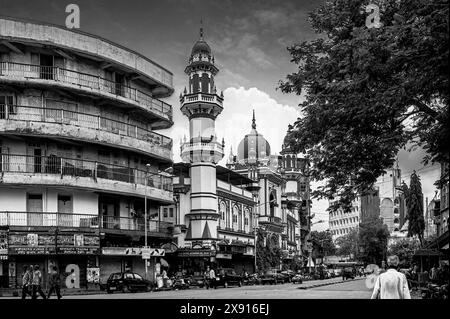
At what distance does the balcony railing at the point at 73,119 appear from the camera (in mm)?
41188

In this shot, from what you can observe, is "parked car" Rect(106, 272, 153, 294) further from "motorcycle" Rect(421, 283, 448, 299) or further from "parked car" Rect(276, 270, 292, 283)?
"parked car" Rect(276, 270, 292, 283)

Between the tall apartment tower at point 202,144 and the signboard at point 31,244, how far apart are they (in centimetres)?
2705

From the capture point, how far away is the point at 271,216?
93.6 metres

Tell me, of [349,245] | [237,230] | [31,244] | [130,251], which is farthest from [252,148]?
[31,244]

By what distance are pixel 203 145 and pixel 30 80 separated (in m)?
28.5

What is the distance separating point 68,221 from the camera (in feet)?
139

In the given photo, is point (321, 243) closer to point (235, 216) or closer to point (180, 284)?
point (235, 216)

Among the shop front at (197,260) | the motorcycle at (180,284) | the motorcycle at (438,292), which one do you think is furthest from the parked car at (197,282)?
Answer: the motorcycle at (438,292)

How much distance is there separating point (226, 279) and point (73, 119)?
1818 cm

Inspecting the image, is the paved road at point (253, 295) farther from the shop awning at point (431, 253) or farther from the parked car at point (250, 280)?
the parked car at point (250, 280)

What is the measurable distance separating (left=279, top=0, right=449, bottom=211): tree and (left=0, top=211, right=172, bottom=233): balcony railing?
23.7m

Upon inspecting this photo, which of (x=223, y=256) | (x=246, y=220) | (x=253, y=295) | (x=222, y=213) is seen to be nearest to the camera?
(x=253, y=295)

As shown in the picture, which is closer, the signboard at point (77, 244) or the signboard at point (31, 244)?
the signboard at point (31, 244)

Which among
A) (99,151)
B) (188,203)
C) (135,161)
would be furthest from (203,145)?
(99,151)
